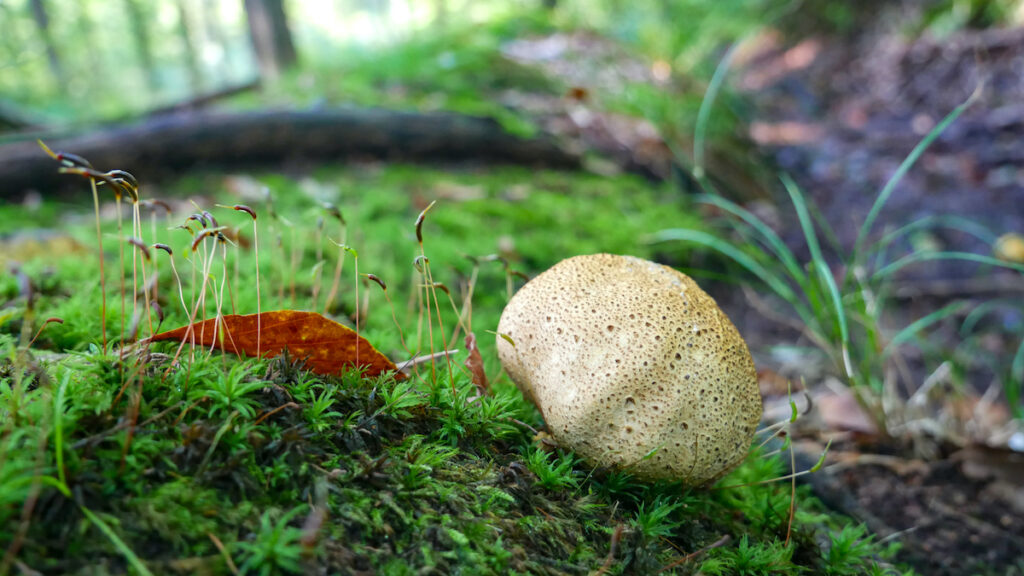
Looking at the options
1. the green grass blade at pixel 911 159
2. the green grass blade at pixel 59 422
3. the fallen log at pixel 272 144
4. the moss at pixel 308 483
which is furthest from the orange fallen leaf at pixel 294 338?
the fallen log at pixel 272 144

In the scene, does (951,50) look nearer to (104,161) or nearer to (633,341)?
(633,341)

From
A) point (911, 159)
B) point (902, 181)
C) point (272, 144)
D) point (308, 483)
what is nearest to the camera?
point (308, 483)

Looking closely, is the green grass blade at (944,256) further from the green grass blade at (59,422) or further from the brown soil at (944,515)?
the green grass blade at (59,422)

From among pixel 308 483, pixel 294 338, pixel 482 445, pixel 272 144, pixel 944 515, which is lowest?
pixel 944 515

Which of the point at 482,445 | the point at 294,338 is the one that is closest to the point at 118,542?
the point at 294,338

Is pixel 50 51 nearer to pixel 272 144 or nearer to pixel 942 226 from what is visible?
pixel 272 144

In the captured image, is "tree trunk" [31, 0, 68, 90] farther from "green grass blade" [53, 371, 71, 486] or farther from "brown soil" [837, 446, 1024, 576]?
"brown soil" [837, 446, 1024, 576]

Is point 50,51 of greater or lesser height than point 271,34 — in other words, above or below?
above
